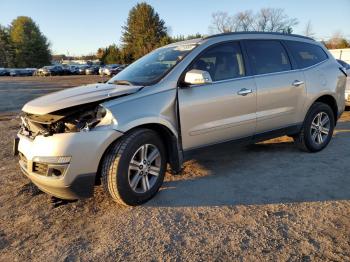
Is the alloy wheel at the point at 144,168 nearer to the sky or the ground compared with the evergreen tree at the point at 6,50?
nearer to the ground

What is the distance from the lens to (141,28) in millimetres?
76188

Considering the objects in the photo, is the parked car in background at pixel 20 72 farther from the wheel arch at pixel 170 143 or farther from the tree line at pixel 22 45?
the wheel arch at pixel 170 143

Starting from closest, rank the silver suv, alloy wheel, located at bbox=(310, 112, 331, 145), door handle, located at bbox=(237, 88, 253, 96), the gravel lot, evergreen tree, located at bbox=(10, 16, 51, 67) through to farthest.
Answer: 1. the gravel lot
2. the silver suv
3. door handle, located at bbox=(237, 88, 253, 96)
4. alloy wheel, located at bbox=(310, 112, 331, 145)
5. evergreen tree, located at bbox=(10, 16, 51, 67)

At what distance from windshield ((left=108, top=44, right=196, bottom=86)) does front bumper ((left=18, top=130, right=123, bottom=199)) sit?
963 mm

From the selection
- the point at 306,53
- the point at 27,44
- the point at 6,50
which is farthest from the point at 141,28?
the point at 306,53

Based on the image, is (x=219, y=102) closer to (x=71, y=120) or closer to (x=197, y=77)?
(x=197, y=77)

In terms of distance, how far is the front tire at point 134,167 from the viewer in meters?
3.54

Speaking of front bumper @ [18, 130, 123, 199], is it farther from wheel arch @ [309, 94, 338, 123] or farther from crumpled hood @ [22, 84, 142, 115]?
wheel arch @ [309, 94, 338, 123]

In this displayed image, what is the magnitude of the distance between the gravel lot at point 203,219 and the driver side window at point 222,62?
968 mm

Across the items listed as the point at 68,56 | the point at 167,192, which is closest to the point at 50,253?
the point at 167,192

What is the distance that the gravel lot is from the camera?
2939 millimetres

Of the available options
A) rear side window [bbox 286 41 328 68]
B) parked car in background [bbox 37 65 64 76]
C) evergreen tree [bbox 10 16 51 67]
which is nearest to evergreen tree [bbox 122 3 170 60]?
evergreen tree [bbox 10 16 51 67]

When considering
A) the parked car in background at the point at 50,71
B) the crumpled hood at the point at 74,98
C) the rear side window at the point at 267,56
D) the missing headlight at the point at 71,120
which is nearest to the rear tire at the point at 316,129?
the rear side window at the point at 267,56

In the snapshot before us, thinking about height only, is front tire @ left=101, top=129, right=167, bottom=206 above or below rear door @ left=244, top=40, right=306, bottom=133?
below
